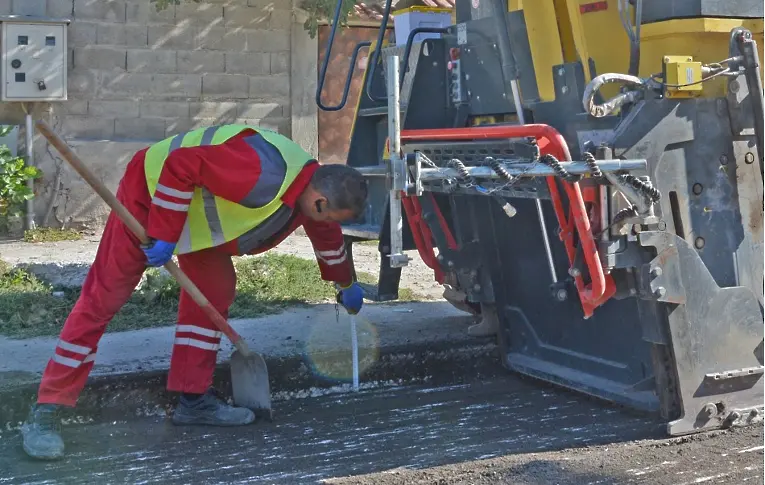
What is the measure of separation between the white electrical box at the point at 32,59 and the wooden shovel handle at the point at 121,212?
5.12m

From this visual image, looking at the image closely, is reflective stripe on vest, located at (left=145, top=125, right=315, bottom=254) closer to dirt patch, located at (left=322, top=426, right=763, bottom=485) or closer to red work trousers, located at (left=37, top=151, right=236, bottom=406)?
red work trousers, located at (left=37, top=151, right=236, bottom=406)

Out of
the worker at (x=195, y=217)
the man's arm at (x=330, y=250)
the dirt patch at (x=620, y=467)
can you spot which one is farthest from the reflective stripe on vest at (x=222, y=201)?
the dirt patch at (x=620, y=467)

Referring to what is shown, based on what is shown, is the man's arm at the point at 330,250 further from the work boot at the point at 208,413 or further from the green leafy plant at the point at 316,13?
the green leafy plant at the point at 316,13

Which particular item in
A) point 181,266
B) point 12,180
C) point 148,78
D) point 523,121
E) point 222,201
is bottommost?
point 181,266

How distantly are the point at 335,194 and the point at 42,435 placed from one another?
1516mm

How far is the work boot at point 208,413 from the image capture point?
4535 mm

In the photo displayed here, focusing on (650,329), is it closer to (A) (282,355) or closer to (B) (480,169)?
(B) (480,169)

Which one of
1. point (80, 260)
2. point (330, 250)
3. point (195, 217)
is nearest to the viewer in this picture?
point (195, 217)

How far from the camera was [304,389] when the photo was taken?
5.23m

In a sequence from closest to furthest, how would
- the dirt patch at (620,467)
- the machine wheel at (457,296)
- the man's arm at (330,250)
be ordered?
1. the dirt patch at (620,467)
2. the man's arm at (330,250)
3. the machine wheel at (457,296)

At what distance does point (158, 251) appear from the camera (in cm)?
406

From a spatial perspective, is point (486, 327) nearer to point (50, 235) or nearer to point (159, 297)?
point (159, 297)

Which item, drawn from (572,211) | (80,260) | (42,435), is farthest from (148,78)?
(572,211)

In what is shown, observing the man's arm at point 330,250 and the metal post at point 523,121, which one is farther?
the man's arm at point 330,250
